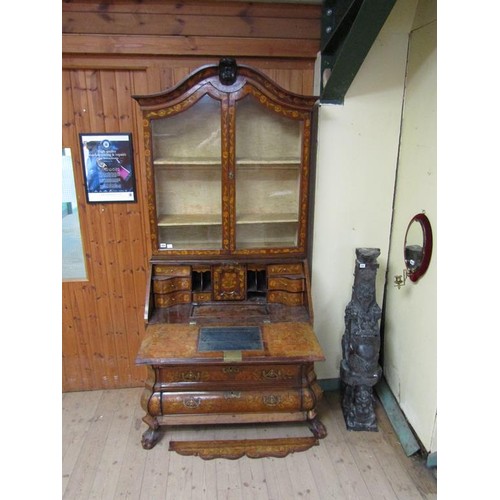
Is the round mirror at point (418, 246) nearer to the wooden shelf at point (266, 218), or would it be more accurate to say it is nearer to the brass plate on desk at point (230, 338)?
the wooden shelf at point (266, 218)

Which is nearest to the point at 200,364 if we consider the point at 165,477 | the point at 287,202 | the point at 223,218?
the point at 165,477

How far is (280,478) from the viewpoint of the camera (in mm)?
1902

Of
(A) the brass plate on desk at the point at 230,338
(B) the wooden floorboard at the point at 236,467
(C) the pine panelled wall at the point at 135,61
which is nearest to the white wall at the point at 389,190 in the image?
(B) the wooden floorboard at the point at 236,467

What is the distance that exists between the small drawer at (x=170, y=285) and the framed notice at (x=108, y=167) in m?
0.55

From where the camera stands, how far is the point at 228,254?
2.09 meters

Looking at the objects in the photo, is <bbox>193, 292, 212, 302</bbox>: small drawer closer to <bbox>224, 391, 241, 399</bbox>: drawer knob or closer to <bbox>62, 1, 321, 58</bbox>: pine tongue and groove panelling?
<bbox>224, 391, 241, 399</bbox>: drawer knob

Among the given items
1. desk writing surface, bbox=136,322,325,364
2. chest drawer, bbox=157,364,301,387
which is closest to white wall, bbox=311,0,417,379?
desk writing surface, bbox=136,322,325,364

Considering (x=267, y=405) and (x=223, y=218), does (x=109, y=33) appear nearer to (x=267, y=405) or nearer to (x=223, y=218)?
(x=223, y=218)

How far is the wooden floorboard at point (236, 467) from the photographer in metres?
1.83

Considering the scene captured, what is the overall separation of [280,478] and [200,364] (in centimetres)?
71

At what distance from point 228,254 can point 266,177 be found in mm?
504

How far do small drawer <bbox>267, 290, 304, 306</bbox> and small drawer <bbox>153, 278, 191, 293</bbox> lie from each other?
48 centimetres

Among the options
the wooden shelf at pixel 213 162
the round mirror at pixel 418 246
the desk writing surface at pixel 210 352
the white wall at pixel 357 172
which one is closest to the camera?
the desk writing surface at pixel 210 352

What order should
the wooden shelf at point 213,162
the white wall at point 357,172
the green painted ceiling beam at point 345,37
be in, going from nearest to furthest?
the green painted ceiling beam at point 345,37 < the wooden shelf at point 213,162 < the white wall at point 357,172
